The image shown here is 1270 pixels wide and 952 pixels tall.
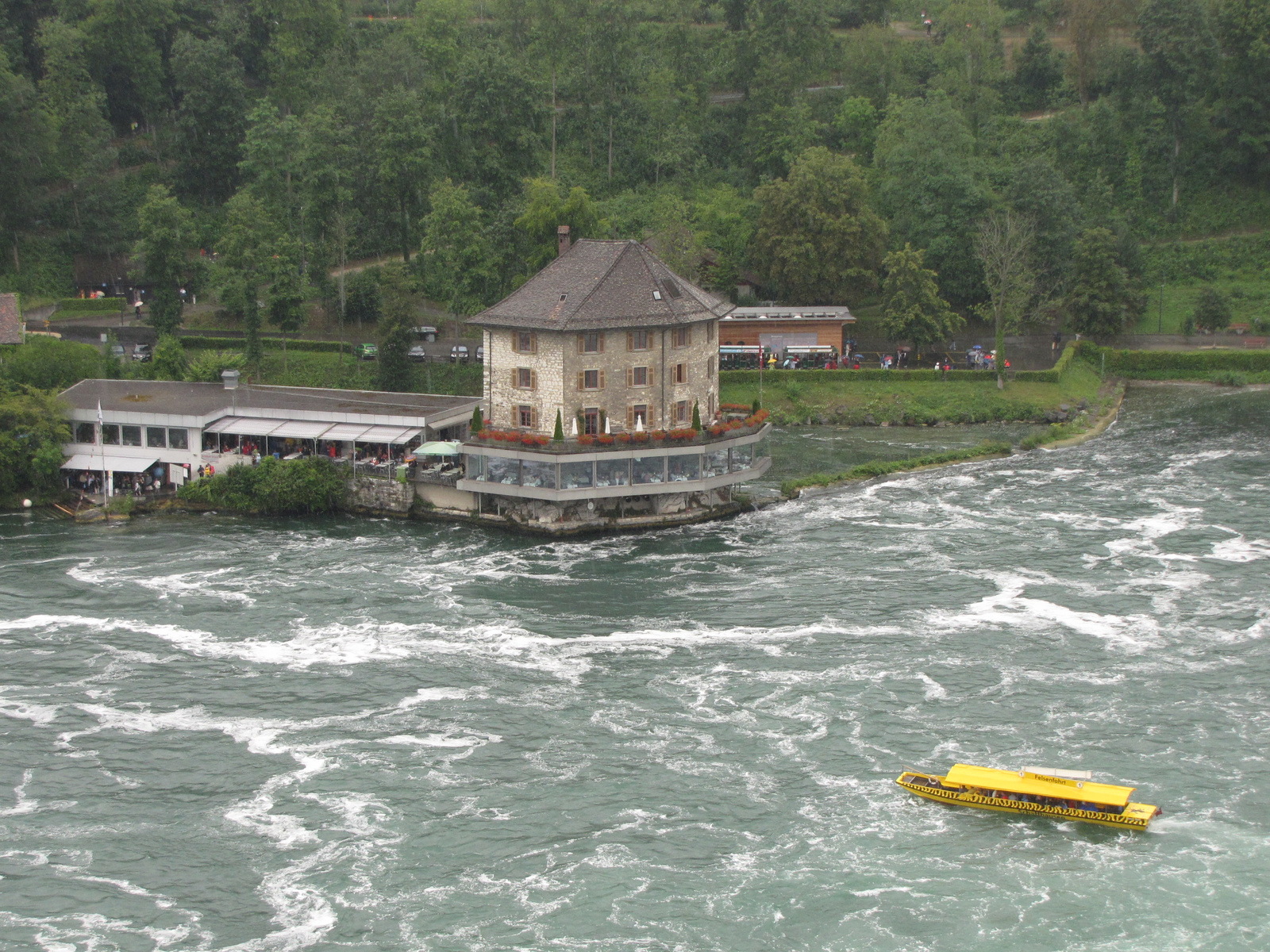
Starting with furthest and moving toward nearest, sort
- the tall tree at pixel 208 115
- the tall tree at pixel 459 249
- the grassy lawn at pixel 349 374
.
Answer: the tall tree at pixel 208 115 → the grassy lawn at pixel 349 374 → the tall tree at pixel 459 249

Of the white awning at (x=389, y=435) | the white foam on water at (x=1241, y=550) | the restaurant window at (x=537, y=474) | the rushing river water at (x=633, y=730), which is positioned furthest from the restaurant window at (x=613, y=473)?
the white foam on water at (x=1241, y=550)

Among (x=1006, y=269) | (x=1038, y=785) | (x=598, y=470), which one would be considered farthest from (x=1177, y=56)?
(x=1038, y=785)

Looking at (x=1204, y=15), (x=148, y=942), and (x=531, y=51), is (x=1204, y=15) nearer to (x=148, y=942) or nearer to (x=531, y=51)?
(x=531, y=51)

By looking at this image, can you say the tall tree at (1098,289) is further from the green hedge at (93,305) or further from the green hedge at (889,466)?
the green hedge at (93,305)

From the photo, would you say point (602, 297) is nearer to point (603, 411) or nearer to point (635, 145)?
point (603, 411)

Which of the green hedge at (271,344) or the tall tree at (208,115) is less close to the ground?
the tall tree at (208,115)

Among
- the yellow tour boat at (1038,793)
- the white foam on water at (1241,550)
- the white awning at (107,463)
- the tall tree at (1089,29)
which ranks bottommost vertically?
the yellow tour boat at (1038,793)
